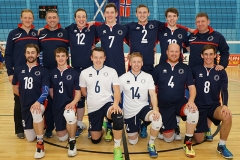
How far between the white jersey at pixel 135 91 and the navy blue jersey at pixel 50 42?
1068 mm

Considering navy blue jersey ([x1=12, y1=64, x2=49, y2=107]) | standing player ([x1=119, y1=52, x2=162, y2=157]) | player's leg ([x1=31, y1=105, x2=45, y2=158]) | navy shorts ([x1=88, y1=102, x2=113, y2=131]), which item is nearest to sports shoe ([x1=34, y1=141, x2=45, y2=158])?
player's leg ([x1=31, y1=105, x2=45, y2=158])

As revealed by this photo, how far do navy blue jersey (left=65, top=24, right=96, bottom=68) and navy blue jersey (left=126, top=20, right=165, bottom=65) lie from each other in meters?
0.62

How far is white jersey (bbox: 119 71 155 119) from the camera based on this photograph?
11.1 feet

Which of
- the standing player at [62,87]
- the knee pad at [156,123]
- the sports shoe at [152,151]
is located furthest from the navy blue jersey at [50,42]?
the sports shoe at [152,151]

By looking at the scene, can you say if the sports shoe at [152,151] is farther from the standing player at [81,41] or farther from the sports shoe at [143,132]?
the standing player at [81,41]

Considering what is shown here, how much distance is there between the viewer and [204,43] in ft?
12.3

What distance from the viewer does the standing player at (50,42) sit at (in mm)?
3766

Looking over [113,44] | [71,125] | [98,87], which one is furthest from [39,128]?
[113,44]

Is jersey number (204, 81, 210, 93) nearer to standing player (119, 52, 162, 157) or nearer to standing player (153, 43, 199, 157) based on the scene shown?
standing player (153, 43, 199, 157)

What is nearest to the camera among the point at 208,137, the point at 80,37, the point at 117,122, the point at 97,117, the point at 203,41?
the point at 117,122

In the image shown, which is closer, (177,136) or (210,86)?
(210,86)

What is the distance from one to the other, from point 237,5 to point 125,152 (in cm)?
1507

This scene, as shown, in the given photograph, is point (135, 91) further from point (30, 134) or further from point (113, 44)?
point (30, 134)

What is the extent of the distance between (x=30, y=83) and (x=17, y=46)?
695mm
